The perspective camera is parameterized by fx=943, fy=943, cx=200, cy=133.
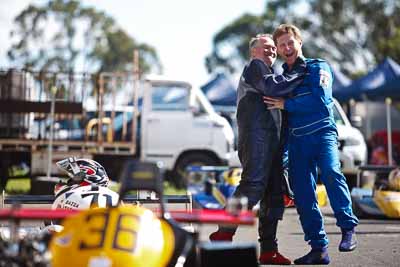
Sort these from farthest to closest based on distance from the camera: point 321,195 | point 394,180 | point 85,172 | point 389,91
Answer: point 389,91 → point 321,195 → point 394,180 → point 85,172

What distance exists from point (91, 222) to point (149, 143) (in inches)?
556

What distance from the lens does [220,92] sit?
81.5 feet

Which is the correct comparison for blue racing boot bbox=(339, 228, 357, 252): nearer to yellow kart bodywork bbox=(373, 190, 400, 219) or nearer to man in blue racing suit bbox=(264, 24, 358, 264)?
man in blue racing suit bbox=(264, 24, 358, 264)

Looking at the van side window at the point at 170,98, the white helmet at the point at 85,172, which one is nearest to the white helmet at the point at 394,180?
the white helmet at the point at 85,172

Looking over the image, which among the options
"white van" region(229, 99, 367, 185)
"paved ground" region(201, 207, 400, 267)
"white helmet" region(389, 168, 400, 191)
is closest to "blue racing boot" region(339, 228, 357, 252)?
"paved ground" region(201, 207, 400, 267)

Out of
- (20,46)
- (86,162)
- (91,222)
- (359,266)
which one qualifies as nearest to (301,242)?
A: (359,266)

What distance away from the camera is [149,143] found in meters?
19.0

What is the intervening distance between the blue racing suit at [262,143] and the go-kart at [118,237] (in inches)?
84.1

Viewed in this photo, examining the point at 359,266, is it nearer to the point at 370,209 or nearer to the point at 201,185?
the point at 370,209

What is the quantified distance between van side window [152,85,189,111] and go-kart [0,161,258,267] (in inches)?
548

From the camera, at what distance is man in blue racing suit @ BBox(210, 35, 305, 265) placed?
24.3 ft

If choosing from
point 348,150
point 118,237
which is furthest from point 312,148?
point 348,150

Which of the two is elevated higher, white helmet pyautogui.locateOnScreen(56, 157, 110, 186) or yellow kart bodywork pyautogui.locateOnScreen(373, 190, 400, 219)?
white helmet pyautogui.locateOnScreen(56, 157, 110, 186)

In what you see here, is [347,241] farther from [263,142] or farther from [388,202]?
[388,202]
